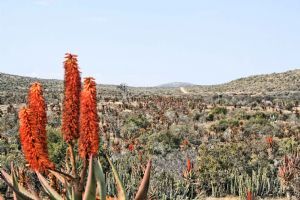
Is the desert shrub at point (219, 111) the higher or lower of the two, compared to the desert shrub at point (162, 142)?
higher

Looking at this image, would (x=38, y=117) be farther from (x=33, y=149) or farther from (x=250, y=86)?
(x=250, y=86)

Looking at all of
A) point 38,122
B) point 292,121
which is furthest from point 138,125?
point 38,122

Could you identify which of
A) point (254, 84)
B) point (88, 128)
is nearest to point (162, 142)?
point (88, 128)

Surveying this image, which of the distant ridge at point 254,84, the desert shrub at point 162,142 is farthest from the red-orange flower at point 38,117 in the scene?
the distant ridge at point 254,84

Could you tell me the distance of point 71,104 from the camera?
318 centimetres

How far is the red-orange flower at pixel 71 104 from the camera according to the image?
3188 millimetres

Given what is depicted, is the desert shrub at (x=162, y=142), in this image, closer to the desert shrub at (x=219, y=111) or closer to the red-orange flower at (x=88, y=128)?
the desert shrub at (x=219, y=111)

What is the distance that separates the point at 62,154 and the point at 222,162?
→ 5783mm

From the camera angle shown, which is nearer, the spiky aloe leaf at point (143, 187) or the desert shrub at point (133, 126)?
the spiky aloe leaf at point (143, 187)

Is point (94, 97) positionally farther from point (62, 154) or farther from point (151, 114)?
point (151, 114)

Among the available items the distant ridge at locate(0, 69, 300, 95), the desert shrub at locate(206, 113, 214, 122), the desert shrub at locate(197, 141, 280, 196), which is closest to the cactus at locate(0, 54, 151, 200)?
the desert shrub at locate(197, 141, 280, 196)

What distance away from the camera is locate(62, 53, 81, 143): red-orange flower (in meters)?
3.19

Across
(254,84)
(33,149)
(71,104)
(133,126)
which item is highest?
(71,104)

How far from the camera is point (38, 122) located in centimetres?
331
